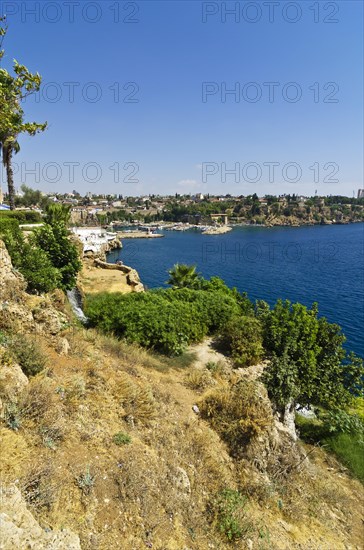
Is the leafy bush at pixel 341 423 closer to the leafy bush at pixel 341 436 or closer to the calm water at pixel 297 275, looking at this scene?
the leafy bush at pixel 341 436

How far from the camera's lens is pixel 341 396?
12086 mm

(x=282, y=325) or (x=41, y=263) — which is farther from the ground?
(x=41, y=263)

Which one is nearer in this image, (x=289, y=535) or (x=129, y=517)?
(x=129, y=517)

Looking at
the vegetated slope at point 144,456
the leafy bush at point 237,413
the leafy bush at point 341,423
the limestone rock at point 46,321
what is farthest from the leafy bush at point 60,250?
the leafy bush at point 341,423

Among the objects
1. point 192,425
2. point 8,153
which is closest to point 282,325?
point 192,425

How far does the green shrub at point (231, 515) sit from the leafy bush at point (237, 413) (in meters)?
1.51

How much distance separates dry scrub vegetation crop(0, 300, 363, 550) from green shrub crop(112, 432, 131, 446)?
2cm

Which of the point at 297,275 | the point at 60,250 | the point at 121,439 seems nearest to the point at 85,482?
the point at 121,439

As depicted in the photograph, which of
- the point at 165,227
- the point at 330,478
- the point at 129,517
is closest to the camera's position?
the point at 129,517

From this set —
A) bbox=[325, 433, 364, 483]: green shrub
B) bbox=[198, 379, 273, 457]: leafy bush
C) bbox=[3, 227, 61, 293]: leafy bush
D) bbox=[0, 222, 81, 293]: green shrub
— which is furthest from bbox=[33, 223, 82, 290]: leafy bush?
bbox=[325, 433, 364, 483]: green shrub

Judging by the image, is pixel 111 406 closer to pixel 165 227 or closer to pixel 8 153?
pixel 8 153

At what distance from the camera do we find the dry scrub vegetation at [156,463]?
4.85 m

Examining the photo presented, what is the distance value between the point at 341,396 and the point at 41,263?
1323 centimetres

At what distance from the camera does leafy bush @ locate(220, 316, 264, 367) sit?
12469 mm
